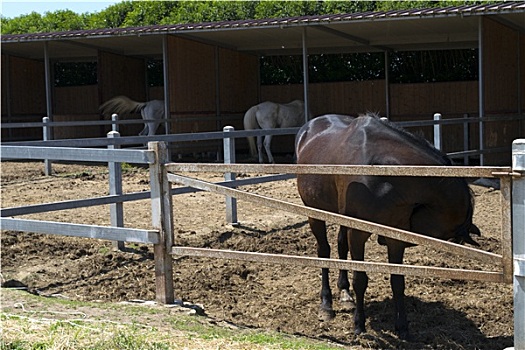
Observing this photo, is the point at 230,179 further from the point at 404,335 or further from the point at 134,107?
the point at 134,107

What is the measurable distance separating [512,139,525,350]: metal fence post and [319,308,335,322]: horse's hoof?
1.90 m

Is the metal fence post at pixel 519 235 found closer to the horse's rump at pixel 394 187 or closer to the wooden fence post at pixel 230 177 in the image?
the horse's rump at pixel 394 187

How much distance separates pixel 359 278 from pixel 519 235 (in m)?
1.64

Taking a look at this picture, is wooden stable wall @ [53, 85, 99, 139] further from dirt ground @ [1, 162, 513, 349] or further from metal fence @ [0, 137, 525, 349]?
metal fence @ [0, 137, 525, 349]

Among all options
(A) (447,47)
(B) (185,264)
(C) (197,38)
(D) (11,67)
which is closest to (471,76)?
(A) (447,47)

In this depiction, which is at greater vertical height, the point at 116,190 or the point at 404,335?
the point at 116,190

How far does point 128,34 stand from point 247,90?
4.20 m

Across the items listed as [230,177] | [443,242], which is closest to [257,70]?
[230,177]

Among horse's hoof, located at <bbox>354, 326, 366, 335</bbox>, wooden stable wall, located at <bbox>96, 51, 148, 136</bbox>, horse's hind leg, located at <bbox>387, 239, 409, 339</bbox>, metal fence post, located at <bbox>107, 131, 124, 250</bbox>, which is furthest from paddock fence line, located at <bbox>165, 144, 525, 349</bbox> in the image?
wooden stable wall, located at <bbox>96, 51, 148, 136</bbox>

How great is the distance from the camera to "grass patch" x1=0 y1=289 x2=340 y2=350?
407cm

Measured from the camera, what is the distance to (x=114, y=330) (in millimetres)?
4281

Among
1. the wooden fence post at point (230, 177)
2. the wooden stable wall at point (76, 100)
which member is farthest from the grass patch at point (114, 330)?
the wooden stable wall at point (76, 100)

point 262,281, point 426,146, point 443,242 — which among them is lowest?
point 262,281

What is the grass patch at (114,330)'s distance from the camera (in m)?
4.07
